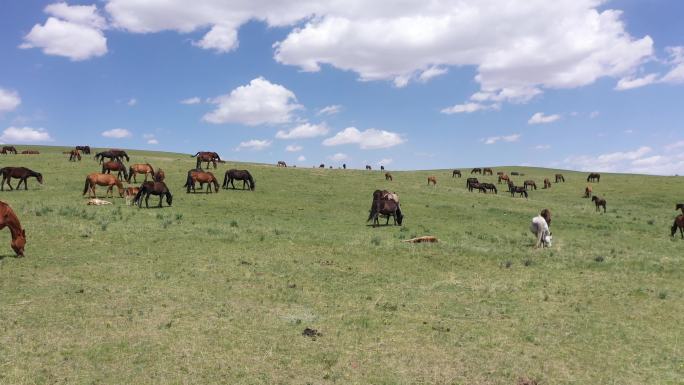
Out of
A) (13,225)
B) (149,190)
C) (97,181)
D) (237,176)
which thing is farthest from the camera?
(237,176)

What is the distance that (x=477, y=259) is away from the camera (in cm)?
2100

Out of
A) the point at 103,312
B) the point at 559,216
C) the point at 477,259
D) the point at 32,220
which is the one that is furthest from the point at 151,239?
the point at 559,216

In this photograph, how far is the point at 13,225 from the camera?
1642cm

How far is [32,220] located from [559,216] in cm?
3553

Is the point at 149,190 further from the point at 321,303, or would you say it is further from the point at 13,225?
the point at 321,303

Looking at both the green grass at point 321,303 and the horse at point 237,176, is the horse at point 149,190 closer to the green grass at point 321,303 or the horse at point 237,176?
the green grass at point 321,303

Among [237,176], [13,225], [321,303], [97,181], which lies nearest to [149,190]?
[97,181]

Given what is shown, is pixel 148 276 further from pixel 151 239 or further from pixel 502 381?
pixel 502 381

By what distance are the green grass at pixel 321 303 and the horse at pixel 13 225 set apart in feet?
1.69

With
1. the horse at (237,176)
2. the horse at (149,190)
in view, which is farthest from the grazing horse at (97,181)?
the horse at (237,176)

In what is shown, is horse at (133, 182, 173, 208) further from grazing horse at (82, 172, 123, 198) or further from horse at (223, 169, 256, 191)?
horse at (223, 169, 256, 191)

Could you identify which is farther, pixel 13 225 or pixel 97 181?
pixel 97 181

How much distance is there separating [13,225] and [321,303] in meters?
11.0

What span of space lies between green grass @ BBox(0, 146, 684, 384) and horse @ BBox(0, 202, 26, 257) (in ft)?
1.69
